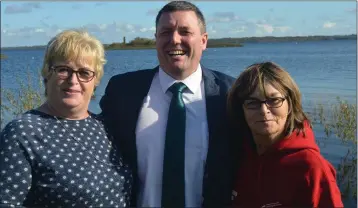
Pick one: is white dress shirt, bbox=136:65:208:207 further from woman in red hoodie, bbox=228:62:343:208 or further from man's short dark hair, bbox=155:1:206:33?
man's short dark hair, bbox=155:1:206:33

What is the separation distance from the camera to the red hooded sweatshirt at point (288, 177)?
274cm

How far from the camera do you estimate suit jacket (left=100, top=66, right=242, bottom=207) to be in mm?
3371

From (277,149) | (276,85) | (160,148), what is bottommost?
(160,148)

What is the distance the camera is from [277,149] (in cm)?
302

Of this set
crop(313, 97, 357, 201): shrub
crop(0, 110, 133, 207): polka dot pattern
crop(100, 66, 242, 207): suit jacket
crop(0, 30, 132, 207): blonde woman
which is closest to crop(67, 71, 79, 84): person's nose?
crop(0, 30, 132, 207): blonde woman

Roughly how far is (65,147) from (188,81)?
4.10ft

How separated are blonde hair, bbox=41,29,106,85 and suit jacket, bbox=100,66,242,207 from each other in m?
0.61

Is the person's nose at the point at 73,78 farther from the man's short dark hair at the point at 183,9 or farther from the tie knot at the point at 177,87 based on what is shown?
the man's short dark hair at the point at 183,9

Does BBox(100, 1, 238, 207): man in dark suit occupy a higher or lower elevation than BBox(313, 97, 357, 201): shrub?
higher

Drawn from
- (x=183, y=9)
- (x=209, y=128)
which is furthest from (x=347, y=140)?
(x=183, y=9)

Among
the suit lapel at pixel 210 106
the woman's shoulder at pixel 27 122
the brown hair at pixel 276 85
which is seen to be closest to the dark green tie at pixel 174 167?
the suit lapel at pixel 210 106

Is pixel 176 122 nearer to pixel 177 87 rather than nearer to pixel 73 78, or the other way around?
pixel 177 87

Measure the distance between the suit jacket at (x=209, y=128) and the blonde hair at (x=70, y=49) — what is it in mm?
606

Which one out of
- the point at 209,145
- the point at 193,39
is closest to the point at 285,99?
the point at 209,145
